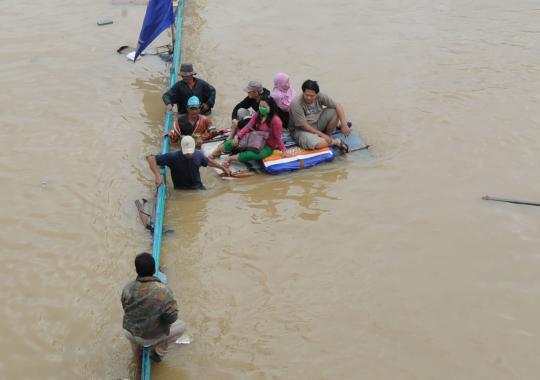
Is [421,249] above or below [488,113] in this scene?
below

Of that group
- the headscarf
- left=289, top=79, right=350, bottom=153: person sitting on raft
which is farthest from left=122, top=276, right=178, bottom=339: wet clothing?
the headscarf

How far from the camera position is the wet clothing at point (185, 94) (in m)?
8.84

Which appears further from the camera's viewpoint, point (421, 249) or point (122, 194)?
point (122, 194)

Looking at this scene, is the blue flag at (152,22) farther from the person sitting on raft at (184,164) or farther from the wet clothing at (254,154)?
the person sitting on raft at (184,164)

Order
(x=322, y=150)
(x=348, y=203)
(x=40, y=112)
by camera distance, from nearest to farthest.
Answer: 1. (x=348, y=203)
2. (x=322, y=150)
3. (x=40, y=112)

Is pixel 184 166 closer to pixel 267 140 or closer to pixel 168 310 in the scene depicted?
pixel 267 140

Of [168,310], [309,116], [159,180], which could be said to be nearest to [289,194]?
[309,116]

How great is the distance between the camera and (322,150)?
817cm

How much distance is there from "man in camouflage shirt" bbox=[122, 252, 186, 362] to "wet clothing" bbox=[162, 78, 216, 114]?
15.4 feet

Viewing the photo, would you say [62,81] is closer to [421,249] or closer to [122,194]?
[122,194]

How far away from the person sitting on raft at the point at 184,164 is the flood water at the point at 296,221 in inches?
8.0

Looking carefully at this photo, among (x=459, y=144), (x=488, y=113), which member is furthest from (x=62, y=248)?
(x=488, y=113)

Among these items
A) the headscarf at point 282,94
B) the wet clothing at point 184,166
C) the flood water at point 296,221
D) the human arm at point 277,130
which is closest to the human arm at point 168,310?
the flood water at point 296,221

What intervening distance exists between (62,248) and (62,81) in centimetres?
489
